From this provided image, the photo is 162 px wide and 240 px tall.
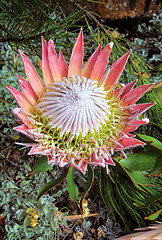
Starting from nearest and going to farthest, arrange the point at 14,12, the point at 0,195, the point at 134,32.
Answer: the point at 14,12
the point at 0,195
the point at 134,32

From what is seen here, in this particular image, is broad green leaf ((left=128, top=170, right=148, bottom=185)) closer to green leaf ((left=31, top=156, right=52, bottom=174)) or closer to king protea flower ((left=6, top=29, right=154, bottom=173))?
king protea flower ((left=6, top=29, right=154, bottom=173))

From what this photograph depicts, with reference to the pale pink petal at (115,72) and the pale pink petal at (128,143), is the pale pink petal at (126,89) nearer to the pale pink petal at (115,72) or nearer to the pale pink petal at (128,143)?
the pale pink petal at (115,72)

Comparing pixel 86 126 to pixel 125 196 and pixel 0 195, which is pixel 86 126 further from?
pixel 0 195

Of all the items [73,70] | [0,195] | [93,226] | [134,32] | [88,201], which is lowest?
[93,226]

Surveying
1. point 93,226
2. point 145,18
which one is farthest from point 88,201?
point 145,18

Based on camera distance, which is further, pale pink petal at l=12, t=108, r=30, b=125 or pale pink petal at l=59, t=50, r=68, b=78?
pale pink petal at l=59, t=50, r=68, b=78

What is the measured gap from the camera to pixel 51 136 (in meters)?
1.17

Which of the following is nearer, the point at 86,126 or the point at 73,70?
the point at 86,126

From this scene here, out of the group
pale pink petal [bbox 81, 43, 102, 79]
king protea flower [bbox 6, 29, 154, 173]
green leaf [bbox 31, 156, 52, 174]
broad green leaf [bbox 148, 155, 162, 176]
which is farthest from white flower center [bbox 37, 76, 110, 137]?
broad green leaf [bbox 148, 155, 162, 176]

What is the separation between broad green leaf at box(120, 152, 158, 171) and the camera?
119cm

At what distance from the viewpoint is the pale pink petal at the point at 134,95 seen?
1.10m

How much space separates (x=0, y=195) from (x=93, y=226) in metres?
0.65

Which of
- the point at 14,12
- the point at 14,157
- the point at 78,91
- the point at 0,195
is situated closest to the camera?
the point at 78,91

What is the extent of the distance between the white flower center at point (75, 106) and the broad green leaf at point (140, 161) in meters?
0.25
